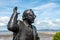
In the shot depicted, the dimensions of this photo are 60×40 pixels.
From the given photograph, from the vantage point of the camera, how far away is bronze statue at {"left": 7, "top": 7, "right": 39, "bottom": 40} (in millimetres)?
7070

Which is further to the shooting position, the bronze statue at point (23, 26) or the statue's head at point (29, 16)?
the statue's head at point (29, 16)

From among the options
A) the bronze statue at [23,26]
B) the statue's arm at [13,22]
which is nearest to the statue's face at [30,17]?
the bronze statue at [23,26]

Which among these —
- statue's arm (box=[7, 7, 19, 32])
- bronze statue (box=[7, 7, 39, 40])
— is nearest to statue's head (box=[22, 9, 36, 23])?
bronze statue (box=[7, 7, 39, 40])

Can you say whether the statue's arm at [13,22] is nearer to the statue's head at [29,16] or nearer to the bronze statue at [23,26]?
the bronze statue at [23,26]

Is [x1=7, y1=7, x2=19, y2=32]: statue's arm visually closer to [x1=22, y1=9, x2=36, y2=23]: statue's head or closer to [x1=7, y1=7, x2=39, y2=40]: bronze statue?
[x1=7, y1=7, x2=39, y2=40]: bronze statue

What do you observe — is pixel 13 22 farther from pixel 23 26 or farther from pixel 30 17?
pixel 30 17

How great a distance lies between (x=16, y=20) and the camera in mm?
7102

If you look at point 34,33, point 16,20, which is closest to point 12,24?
point 16,20

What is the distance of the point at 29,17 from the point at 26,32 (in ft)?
1.18

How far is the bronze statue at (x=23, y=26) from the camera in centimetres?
707

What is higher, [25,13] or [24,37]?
[25,13]

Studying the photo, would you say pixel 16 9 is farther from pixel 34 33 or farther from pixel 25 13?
pixel 34 33

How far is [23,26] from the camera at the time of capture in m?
7.23

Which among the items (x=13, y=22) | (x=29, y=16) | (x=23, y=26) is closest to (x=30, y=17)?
(x=29, y=16)
